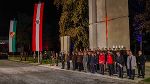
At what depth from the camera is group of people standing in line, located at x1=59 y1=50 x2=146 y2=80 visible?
932 inches

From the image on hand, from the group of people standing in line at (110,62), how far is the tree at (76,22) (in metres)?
12.9

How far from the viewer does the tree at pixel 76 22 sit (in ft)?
158

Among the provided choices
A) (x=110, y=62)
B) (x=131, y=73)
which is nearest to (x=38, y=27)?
(x=110, y=62)

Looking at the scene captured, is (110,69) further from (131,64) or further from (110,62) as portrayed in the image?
(131,64)

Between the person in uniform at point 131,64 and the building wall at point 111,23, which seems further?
the building wall at point 111,23

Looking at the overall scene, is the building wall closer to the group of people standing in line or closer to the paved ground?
the group of people standing in line

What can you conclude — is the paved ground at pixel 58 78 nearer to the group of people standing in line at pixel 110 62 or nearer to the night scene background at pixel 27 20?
the group of people standing in line at pixel 110 62

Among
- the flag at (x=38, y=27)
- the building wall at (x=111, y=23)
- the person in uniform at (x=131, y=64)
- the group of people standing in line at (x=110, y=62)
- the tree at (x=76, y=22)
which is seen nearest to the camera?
the person in uniform at (x=131, y=64)

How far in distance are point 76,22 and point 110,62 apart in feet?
74.4

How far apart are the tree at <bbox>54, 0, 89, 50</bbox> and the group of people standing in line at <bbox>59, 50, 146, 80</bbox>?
12.9m

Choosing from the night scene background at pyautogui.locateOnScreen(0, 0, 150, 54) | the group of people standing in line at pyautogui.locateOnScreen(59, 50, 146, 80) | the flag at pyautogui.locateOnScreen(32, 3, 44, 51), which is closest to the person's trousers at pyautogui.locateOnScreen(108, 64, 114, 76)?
the group of people standing in line at pyautogui.locateOnScreen(59, 50, 146, 80)

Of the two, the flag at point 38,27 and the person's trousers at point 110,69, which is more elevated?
the flag at point 38,27

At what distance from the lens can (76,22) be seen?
48875 mm

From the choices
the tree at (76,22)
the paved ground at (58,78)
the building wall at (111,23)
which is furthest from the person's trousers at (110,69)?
the tree at (76,22)
